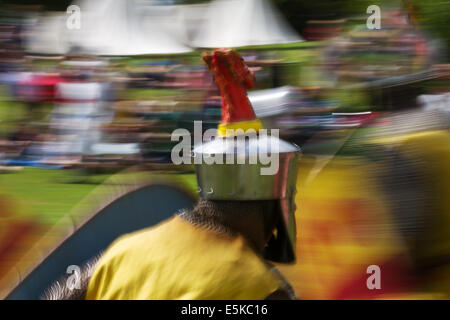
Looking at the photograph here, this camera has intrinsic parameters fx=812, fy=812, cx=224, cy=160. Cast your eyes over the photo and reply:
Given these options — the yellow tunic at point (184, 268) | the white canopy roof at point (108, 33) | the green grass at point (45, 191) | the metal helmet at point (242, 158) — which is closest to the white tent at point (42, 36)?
the white canopy roof at point (108, 33)

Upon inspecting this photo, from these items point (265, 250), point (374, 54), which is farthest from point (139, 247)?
point (374, 54)

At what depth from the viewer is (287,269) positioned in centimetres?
228

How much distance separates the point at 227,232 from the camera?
6.75 ft

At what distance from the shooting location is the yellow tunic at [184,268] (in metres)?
1.99

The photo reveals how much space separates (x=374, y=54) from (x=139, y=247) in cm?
81

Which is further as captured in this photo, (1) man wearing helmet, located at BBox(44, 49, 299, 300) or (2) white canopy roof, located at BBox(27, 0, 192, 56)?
(2) white canopy roof, located at BBox(27, 0, 192, 56)

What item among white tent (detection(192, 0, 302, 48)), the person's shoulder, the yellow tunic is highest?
white tent (detection(192, 0, 302, 48))

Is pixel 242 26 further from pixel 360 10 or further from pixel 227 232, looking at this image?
pixel 227 232

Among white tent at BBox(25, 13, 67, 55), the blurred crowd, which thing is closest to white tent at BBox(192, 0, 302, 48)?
the blurred crowd

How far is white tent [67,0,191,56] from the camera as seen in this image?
7.54ft

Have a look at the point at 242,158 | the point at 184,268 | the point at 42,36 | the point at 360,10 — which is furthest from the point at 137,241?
the point at 360,10

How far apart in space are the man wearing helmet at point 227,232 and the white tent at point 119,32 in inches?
9.3

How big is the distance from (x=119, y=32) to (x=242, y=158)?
58cm

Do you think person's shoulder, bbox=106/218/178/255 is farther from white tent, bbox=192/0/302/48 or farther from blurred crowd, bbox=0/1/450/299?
white tent, bbox=192/0/302/48
